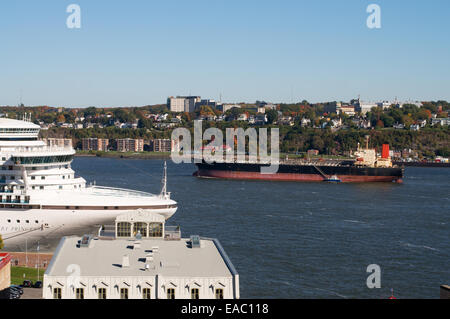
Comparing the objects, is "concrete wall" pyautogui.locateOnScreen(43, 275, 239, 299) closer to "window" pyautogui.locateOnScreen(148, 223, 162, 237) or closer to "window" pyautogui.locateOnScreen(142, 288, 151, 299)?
"window" pyautogui.locateOnScreen(142, 288, 151, 299)

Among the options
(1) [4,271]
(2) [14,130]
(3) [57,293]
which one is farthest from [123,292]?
(2) [14,130]

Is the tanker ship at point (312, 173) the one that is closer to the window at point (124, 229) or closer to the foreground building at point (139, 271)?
the window at point (124, 229)

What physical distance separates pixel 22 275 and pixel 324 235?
21.9 m

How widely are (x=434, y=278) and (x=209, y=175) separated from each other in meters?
72.4

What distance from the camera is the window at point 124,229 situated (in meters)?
25.9

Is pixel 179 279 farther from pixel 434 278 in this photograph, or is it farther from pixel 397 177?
pixel 397 177

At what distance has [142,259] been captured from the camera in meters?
20.9

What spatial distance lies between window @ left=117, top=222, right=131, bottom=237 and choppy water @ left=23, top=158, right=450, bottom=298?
Result: 7115 mm

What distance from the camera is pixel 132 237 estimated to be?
2566 centimetres

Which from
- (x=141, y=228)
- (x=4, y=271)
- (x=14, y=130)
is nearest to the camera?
(x=4, y=271)

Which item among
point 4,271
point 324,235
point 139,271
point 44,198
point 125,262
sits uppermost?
point 44,198

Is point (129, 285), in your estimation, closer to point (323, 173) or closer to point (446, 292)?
point (446, 292)
